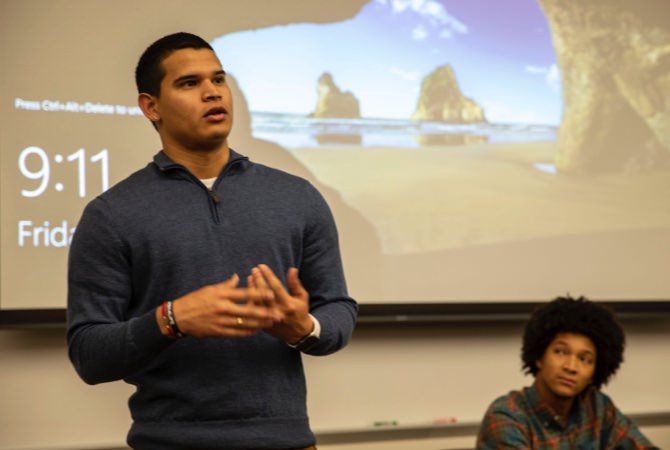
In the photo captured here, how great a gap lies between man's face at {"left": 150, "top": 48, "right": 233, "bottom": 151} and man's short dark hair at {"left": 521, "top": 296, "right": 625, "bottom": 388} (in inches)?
64.5

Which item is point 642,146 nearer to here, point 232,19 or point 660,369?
point 660,369

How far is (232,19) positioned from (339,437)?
159 cm

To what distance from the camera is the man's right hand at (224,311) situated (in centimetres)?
142

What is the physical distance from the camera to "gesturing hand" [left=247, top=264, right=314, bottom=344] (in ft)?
4.76

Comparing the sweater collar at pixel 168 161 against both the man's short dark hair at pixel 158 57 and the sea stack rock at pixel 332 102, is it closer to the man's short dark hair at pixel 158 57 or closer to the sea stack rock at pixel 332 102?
the man's short dark hair at pixel 158 57

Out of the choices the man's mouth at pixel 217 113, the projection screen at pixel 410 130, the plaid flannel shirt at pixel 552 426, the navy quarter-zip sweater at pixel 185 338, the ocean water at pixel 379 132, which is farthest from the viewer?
the ocean water at pixel 379 132

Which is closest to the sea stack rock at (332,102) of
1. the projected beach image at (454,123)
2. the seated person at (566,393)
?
the projected beach image at (454,123)

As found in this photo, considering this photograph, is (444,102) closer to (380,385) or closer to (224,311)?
(380,385)

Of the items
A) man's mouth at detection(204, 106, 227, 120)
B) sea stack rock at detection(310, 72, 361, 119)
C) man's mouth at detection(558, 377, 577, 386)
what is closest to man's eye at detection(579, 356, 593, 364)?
man's mouth at detection(558, 377, 577, 386)

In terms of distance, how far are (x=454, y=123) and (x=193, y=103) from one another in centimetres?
230

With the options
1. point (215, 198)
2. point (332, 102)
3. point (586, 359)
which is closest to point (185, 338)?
point (215, 198)

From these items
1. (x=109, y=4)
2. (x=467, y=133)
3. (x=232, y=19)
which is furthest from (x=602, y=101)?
(x=109, y=4)

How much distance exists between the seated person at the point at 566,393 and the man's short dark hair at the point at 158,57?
157cm

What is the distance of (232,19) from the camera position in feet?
11.4
